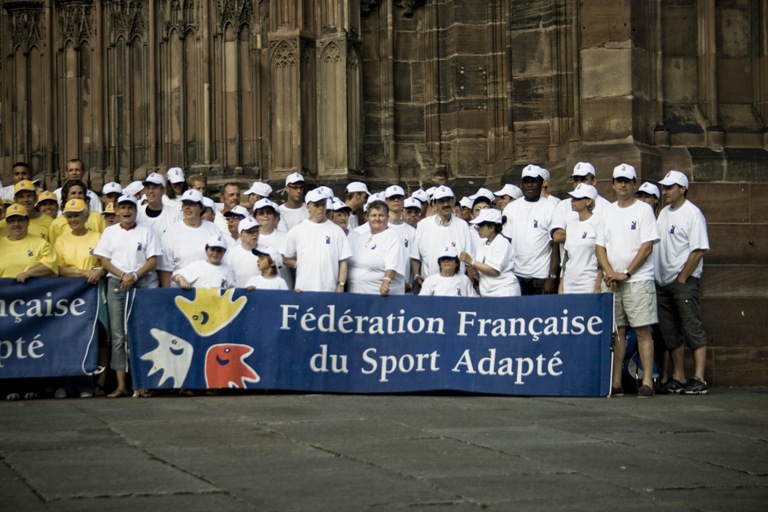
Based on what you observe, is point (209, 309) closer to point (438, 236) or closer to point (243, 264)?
point (243, 264)

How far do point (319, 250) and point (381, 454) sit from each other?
15.2ft

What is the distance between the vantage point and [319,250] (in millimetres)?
13195

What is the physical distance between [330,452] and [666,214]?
5.84 metres

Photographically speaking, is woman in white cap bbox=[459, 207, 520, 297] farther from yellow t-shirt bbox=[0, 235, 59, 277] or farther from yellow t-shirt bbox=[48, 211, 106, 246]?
yellow t-shirt bbox=[0, 235, 59, 277]

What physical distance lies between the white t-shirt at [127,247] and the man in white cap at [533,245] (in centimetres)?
358

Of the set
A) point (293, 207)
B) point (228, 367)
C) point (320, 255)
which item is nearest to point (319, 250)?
point (320, 255)

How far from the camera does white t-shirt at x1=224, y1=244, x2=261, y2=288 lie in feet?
43.6

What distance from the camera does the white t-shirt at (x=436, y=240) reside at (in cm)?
1388

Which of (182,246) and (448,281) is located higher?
(182,246)

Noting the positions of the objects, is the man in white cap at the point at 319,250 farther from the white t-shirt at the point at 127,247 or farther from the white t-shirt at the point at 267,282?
the white t-shirt at the point at 127,247

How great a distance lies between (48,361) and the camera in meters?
12.8

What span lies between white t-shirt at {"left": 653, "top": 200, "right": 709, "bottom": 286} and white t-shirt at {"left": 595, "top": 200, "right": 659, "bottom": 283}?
0.60 metres

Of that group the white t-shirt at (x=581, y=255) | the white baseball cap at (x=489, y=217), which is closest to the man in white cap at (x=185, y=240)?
the white baseball cap at (x=489, y=217)

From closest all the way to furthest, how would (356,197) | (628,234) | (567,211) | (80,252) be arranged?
1. (628,234)
2. (80,252)
3. (567,211)
4. (356,197)
